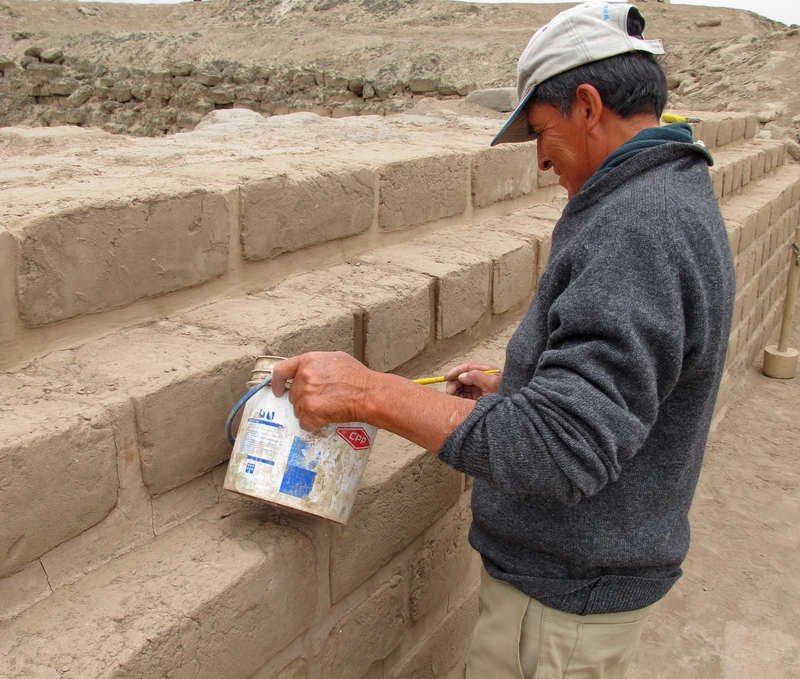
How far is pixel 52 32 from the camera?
2319 centimetres

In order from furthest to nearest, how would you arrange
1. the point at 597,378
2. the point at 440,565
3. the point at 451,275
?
the point at 451,275 → the point at 440,565 → the point at 597,378

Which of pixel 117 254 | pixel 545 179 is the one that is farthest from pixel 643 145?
pixel 545 179

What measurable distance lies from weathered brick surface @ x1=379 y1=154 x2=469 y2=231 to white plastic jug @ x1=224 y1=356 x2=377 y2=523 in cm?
129

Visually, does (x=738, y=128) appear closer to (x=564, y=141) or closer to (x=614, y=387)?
(x=564, y=141)

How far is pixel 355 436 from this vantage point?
1654mm

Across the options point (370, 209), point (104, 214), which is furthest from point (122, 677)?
point (370, 209)

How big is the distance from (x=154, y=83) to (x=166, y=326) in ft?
37.5

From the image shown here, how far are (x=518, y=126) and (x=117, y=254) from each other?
3.35ft

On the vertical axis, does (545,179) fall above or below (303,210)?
below

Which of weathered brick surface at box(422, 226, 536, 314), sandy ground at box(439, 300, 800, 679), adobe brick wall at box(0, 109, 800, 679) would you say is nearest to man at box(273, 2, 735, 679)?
adobe brick wall at box(0, 109, 800, 679)

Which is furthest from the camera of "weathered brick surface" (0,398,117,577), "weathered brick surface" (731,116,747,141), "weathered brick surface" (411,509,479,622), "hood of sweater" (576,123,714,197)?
"weathered brick surface" (731,116,747,141)

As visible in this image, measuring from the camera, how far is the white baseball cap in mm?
1545

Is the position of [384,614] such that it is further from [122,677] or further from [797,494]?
[797,494]

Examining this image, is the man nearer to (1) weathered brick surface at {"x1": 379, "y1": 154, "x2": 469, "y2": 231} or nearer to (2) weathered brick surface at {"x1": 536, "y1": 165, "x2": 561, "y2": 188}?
(1) weathered brick surface at {"x1": 379, "y1": 154, "x2": 469, "y2": 231}
